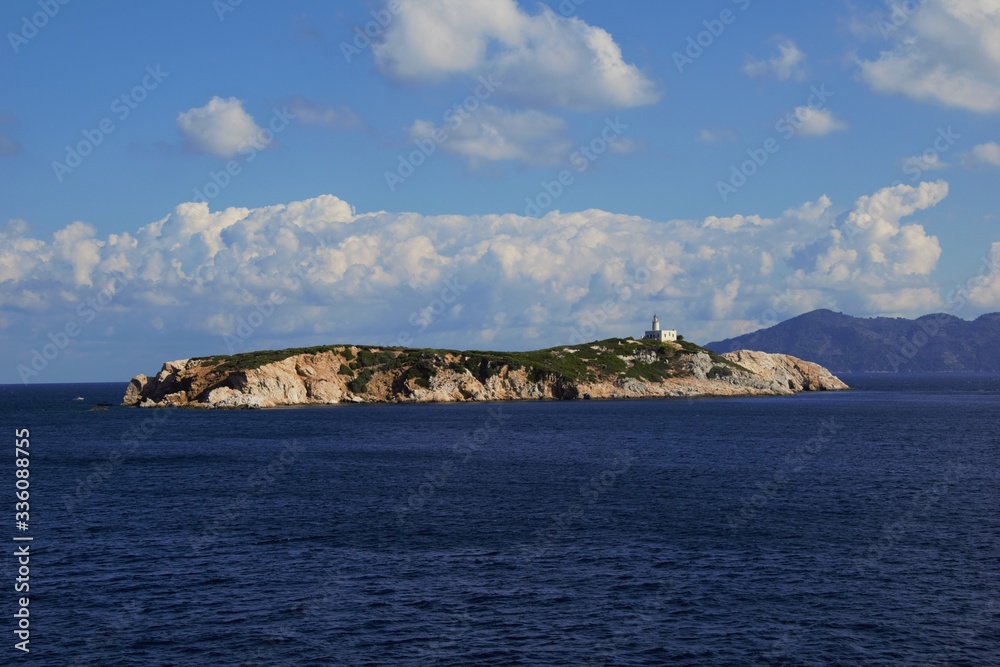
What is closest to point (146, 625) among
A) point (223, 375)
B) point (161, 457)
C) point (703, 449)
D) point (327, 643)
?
point (327, 643)

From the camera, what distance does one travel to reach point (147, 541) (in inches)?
2142

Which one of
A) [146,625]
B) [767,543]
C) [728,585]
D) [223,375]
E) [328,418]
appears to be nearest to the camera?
[146,625]

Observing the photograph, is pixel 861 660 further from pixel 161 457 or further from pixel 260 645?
pixel 161 457

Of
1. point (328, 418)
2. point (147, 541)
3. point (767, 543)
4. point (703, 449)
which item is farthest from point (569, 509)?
point (328, 418)

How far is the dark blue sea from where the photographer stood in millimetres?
36375

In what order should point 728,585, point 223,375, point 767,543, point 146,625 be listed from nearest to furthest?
point 146,625
point 728,585
point 767,543
point 223,375

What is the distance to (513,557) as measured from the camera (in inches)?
1956

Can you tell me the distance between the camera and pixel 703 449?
10462 cm

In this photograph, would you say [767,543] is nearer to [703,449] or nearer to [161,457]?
[703,449]

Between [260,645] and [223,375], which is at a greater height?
[223,375]

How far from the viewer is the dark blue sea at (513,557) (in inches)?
1432

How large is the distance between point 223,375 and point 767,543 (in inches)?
6294

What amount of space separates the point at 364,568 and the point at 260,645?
1168cm

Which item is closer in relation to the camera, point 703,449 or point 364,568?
point 364,568
